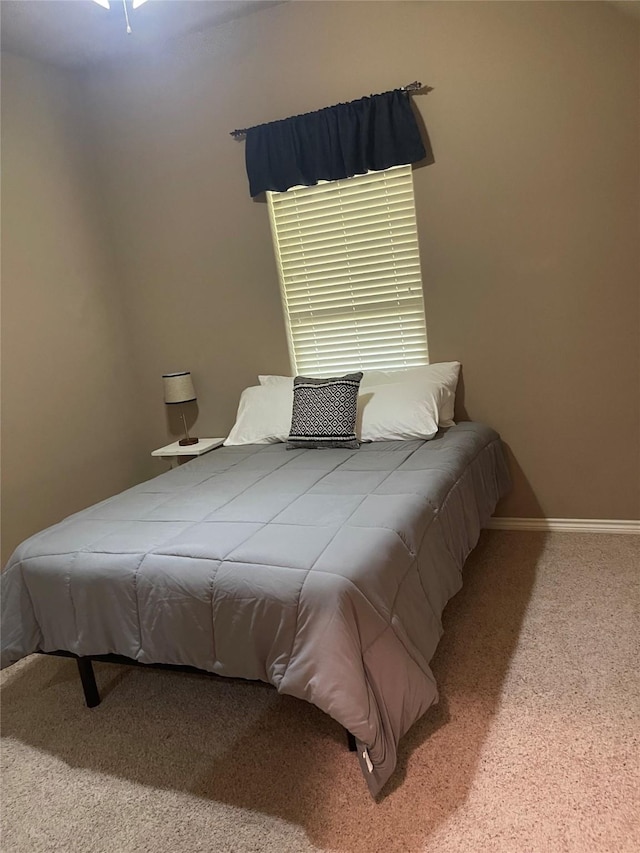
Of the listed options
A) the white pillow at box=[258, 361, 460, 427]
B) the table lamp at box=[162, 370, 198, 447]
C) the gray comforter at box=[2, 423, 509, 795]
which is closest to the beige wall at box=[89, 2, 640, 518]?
the white pillow at box=[258, 361, 460, 427]

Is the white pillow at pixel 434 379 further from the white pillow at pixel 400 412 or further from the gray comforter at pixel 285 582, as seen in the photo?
the gray comforter at pixel 285 582

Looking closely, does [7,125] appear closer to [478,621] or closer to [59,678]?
[59,678]

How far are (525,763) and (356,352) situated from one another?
2372 mm

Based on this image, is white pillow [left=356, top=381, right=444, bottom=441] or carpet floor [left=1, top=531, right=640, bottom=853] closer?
carpet floor [left=1, top=531, right=640, bottom=853]

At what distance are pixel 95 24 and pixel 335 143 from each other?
1394mm

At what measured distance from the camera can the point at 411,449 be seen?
2.91 m

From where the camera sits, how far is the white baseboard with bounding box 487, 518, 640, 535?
3162 millimetres

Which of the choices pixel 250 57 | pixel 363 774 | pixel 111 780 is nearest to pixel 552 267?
pixel 250 57

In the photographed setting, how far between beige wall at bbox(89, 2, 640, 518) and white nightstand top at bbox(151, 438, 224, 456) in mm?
575

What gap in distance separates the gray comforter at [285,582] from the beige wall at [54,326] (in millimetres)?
976

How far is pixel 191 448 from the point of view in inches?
147

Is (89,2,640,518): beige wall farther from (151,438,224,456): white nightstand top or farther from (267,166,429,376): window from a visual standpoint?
(151,438,224,456): white nightstand top

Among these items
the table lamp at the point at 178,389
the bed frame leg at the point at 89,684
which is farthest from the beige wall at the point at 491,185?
the bed frame leg at the point at 89,684

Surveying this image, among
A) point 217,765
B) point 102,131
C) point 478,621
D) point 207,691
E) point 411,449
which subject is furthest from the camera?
point 102,131
